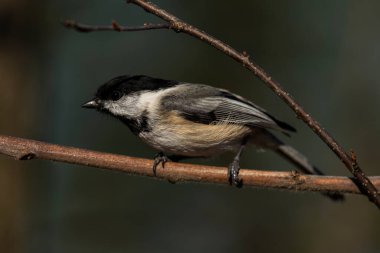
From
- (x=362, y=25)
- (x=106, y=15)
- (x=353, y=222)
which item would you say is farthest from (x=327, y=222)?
(x=106, y=15)

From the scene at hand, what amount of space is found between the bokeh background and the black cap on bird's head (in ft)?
4.35

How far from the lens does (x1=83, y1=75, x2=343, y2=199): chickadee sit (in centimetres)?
347

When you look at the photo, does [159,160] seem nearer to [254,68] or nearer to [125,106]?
[125,106]

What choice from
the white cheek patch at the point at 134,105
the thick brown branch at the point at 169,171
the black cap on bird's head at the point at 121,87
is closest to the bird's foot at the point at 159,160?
the thick brown branch at the point at 169,171

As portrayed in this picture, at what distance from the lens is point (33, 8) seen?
4.94 metres

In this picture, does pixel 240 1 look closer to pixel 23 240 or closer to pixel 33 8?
pixel 33 8

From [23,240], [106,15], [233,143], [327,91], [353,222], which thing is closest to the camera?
[233,143]

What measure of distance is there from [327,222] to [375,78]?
1443mm

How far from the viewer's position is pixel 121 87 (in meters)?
3.53

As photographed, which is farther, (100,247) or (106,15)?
(106,15)

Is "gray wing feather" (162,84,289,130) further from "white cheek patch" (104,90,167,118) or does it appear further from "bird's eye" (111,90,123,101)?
"bird's eye" (111,90,123,101)

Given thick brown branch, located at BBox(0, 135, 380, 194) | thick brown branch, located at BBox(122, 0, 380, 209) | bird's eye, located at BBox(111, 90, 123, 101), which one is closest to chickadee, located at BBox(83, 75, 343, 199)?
bird's eye, located at BBox(111, 90, 123, 101)

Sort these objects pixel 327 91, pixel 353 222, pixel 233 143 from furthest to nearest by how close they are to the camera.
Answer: pixel 327 91 < pixel 353 222 < pixel 233 143

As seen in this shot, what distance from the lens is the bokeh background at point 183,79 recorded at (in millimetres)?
4777
